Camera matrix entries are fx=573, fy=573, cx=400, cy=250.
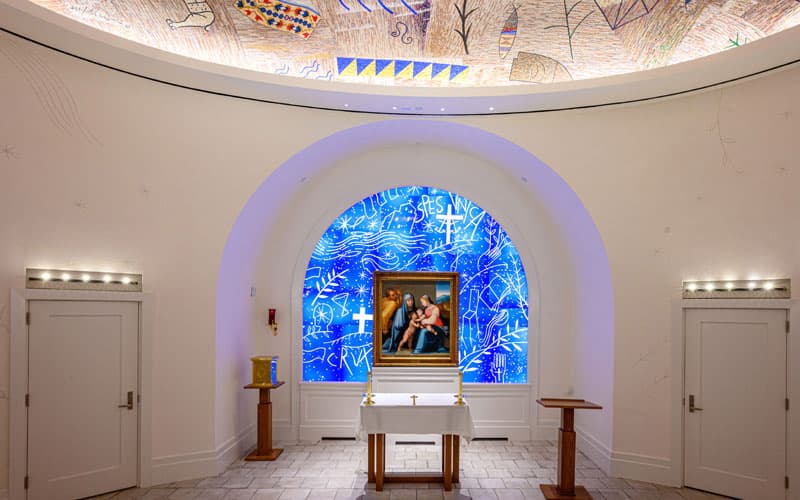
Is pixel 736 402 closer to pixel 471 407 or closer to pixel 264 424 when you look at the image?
pixel 471 407

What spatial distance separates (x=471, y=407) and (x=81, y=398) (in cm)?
535

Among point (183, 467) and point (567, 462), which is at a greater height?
point (567, 462)

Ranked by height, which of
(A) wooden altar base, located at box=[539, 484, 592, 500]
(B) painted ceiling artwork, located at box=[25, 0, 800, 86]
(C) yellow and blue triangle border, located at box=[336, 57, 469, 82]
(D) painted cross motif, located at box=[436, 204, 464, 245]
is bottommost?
(A) wooden altar base, located at box=[539, 484, 592, 500]

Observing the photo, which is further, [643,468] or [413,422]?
[643,468]

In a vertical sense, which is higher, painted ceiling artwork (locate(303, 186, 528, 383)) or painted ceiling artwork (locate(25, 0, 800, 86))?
painted ceiling artwork (locate(25, 0, 800, 86))

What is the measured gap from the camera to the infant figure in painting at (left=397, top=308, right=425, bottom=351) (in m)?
8.86

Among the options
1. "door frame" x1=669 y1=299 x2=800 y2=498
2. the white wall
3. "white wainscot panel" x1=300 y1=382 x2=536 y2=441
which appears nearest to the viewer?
the white wall

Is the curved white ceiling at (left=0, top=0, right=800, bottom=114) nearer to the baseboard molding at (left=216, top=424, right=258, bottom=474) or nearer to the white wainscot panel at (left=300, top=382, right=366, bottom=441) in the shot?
the white wainscot panel at (left=300, top=382, right=366, bottom=441)

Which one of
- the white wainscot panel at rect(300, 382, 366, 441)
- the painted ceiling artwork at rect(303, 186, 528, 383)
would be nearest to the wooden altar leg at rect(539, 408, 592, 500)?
the painted ceiling artwork at rect(303, 186, 528, 383)

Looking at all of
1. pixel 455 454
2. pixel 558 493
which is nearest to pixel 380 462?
pixel 455 454

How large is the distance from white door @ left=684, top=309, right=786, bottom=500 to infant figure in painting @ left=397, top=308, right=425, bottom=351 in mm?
3735

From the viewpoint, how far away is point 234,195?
7207 mm

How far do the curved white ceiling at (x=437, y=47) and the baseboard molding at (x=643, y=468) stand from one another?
174 inches

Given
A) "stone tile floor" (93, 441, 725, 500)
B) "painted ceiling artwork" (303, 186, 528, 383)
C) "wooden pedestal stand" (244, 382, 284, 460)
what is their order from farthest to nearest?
"painted ceiling artwork" (303, 186, 528, 383), "wooden pedestal stand" (244, 382, 284, 460), "stone tile floor" (93, 441, 725, 500)
